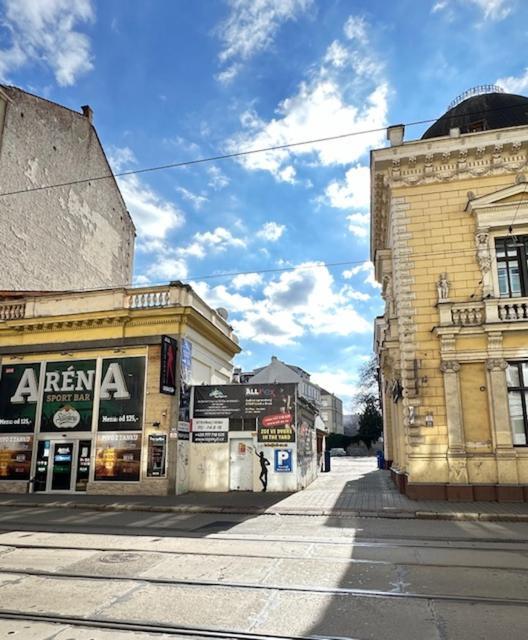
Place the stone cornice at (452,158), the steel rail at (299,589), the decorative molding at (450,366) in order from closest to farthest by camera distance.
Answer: the steel rail at (299,589), the decorative molding at (450,366), the stone cornice at (452,158)

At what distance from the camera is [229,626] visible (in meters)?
5.10

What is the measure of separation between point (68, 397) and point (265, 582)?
1527 cm

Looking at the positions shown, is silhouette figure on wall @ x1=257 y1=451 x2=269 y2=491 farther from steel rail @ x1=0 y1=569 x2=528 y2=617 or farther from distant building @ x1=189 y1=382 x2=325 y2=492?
steel rail @ x1=0 y1=569 x2=528 y2=617

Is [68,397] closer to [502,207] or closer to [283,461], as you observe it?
[283,461]

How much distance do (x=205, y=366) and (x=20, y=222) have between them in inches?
470

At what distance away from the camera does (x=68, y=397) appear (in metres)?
19.8

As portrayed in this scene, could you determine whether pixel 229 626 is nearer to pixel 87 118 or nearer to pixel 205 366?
pixel 205 366

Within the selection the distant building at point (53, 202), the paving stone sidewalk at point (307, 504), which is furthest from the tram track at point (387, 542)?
the distant building at point (53, 202)

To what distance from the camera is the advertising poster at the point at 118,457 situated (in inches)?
727

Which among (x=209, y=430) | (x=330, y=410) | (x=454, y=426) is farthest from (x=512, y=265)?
(x=330, y=410)

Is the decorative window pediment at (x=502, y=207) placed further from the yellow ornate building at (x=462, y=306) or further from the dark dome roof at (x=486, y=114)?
the dark dome roof at (x=486, y=114)

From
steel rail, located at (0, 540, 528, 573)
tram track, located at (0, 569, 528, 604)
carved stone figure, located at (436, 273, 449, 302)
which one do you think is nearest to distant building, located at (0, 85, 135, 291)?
steel rail, located at (0, 540, 528, 573)

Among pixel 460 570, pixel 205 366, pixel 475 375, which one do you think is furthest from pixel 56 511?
pixel 475 375

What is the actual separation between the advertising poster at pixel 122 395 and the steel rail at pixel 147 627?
1342 cm
